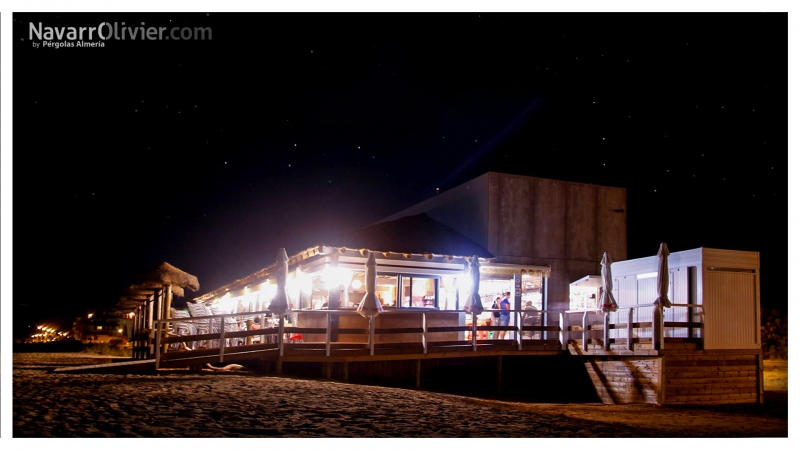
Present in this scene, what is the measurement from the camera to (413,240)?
19.0 m

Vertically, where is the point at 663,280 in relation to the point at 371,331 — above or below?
above

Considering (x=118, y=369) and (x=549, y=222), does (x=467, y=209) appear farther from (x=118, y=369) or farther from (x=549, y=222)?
(x=118, y=369)

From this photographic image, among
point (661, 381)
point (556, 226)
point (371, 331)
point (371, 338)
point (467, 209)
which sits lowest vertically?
point (661, 381)

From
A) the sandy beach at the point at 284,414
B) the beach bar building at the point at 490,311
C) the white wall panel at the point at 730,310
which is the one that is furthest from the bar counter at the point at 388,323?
the white wall panel at the point at 730,310

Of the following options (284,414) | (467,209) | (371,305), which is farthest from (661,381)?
(467,209)

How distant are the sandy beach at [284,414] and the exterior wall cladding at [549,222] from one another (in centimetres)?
716

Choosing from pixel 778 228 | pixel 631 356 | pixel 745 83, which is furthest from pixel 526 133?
pixel 778 228

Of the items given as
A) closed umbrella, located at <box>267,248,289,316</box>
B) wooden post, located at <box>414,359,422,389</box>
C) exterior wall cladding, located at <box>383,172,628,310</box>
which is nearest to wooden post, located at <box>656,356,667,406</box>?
wooden post, located at <box>414,359,422,389</box>

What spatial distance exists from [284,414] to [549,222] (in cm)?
1259

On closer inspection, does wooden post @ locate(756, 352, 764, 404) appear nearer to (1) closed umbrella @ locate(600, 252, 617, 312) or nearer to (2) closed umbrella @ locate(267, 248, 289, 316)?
(1) closed umbrella @ locate(600, 252, 617, 312)

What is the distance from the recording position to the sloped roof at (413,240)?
58.8 feet

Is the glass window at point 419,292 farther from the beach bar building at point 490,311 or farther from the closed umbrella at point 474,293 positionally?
the closed umbrella at point 474,293

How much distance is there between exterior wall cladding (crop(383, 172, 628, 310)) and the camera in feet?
63.4

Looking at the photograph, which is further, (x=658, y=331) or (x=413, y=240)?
(x=413, y=240)
